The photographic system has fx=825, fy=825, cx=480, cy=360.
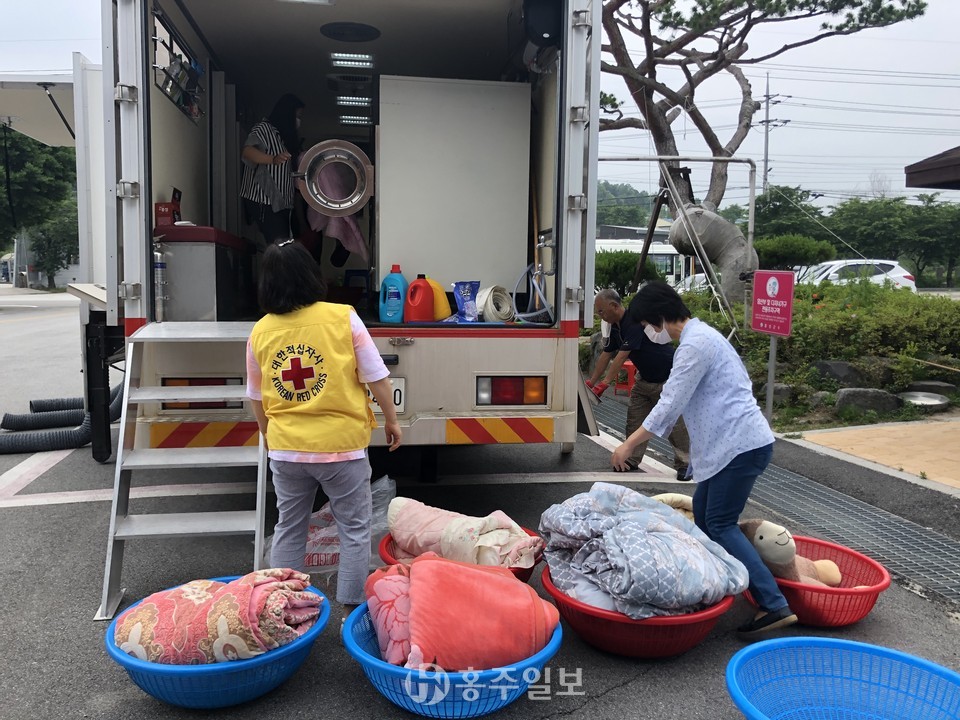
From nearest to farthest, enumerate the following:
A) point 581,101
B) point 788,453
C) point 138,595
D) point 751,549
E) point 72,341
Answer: point 751,549, point 138,595, point 581,101, point 788,453, point 72,341

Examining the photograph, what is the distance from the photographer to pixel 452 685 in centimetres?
270

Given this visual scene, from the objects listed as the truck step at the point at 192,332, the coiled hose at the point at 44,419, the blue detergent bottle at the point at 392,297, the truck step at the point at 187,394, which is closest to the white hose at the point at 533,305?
the blue detergent bottle at the point at 392,297

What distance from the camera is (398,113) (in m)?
5.19

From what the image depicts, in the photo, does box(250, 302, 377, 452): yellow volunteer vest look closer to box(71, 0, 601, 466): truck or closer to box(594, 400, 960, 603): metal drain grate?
box(71, 0, 601, 466): truck

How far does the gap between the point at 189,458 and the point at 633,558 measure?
6.83 ft

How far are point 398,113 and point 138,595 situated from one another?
10.4 feet

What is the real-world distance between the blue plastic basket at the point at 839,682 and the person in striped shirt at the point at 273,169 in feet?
15.6

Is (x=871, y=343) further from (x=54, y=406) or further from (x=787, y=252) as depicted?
(x=787, y=252)

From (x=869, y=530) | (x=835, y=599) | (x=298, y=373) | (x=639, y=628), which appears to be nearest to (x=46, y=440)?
(x=298, y=373)

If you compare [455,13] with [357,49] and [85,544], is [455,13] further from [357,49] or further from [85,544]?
[85,544]

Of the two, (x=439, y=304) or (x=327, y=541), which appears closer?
(x=327, y=541)

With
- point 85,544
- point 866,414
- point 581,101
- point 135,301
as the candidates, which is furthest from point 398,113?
point 866,414

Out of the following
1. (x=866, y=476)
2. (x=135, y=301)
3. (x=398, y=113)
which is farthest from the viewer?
(x=866, y=476)

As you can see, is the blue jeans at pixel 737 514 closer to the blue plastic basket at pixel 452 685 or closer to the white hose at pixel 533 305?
the blue plastic basket at pixel 452 685
